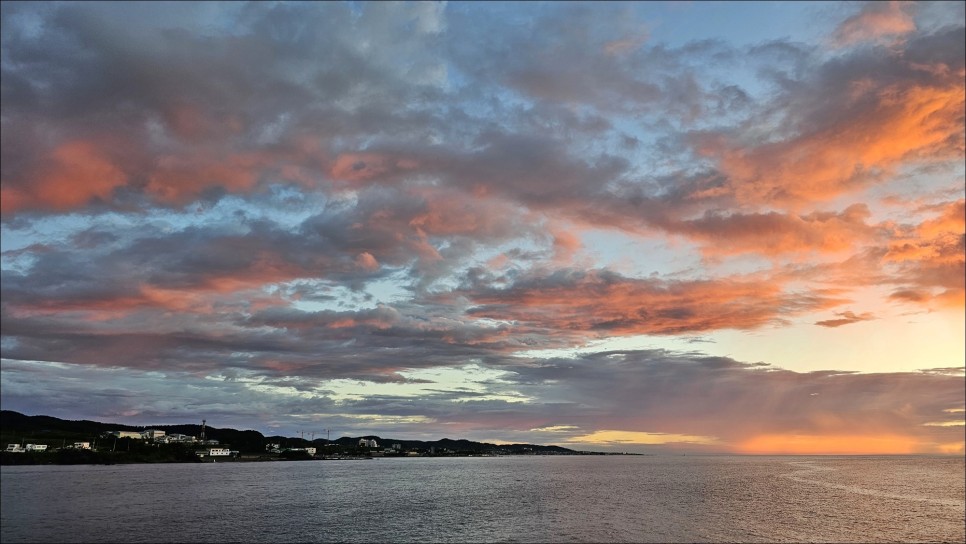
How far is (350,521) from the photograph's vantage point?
101 meters

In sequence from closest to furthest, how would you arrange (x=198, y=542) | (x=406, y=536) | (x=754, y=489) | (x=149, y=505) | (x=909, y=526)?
(x=198, y=542) < (x=406, y=536) < (x=909, y=526) < (x=149, y=505) < (x=754, y=489)

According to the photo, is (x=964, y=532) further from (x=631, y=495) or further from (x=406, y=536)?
(x=406, y=536)

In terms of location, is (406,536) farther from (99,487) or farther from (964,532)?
(99,487)

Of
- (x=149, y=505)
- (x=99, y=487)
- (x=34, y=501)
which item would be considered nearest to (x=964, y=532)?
(x=149, y=505)

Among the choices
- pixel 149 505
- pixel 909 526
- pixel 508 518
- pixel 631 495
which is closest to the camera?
pixel 909 526

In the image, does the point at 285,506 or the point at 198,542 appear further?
the point at 285,506

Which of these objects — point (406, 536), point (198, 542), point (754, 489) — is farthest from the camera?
point (754, 489)

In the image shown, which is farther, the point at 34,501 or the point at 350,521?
the point at 34,501

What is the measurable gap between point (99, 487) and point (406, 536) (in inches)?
4575

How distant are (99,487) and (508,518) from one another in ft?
389

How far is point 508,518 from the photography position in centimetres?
10494

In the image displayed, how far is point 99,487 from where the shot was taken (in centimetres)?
15600

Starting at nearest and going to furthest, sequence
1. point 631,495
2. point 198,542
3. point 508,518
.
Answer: point 198,542 < point 508,518 < point 631,495

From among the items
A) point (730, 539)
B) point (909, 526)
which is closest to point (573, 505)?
point (730, 539)
